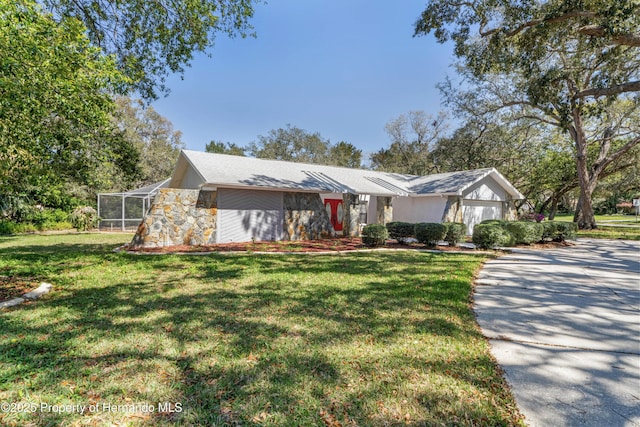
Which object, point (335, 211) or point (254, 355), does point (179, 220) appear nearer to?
point (335, 211)

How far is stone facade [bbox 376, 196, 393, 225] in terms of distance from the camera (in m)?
18.1

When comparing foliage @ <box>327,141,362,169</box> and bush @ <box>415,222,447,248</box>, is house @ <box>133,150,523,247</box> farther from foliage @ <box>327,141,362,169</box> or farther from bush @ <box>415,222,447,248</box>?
foliage @ <box>327,141,362,169</box>

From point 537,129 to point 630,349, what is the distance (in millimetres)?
25318

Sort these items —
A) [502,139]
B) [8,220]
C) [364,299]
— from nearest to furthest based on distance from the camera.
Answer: [364,299]
[8,220]
[502,139]

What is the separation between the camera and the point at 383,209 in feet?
59.4

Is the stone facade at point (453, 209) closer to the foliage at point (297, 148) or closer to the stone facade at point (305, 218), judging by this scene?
the stone facade at point (305, 218)

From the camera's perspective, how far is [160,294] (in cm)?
557

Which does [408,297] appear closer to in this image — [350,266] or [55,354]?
[350,266]

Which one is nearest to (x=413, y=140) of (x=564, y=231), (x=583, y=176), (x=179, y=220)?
(x=583, y=176)

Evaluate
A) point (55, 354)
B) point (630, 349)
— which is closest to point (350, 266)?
point (630, 349)

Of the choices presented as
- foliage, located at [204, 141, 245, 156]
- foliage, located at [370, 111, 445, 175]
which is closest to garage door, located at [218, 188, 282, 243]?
foliage, located at [370, 111, 445, 175]

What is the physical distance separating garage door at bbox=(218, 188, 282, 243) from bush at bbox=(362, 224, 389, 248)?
13.6 feet

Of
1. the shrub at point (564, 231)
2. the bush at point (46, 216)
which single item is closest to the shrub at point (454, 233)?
the shrub at point (564, 231)

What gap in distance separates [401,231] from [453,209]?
16.8ft
